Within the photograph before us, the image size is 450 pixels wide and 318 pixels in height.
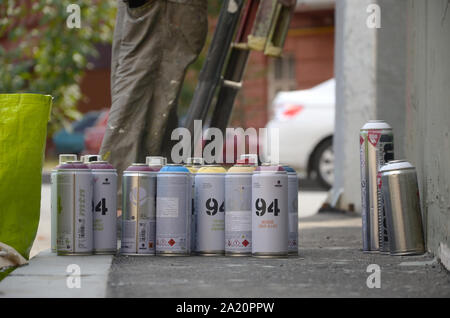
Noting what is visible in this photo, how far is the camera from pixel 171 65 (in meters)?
4.97

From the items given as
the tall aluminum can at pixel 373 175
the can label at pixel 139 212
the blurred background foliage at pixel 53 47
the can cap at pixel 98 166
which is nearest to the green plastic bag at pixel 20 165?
the can cap at pixel 98 166

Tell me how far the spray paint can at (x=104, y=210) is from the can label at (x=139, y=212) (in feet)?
0.19

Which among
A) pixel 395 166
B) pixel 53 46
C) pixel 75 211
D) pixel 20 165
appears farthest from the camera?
pixel 53 46

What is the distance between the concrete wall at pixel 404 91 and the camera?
3.66 metres

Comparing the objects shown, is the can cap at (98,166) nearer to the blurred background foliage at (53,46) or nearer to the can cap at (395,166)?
the can cap at (395,166)

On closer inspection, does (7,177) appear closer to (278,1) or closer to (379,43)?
(278,1)

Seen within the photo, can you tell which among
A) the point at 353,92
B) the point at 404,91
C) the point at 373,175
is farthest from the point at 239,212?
the point at 353,92

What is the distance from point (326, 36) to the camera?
23.0 metres

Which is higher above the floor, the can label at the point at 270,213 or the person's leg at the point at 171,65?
the person's leg at the point at 171,65

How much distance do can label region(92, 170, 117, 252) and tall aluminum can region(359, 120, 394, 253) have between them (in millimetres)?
1228

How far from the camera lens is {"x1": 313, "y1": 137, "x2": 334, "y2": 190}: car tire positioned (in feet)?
37.6

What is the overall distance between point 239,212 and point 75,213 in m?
0.74

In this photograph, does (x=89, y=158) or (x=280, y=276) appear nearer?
(x=280, y=276)

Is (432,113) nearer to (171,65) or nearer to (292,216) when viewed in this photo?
(292,216)
